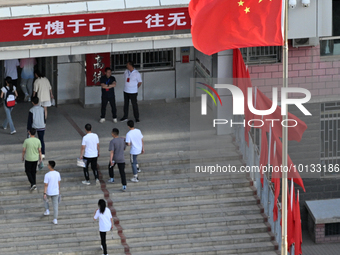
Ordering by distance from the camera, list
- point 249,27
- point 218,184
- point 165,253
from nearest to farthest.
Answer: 1. point 249,27
2. point 165,253
3. point 218,184

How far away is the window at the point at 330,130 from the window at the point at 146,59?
496cm

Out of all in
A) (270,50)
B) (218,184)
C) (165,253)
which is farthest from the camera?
(270,50)

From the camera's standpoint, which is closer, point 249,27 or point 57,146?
point 249,27

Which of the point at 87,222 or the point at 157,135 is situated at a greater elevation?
the point at 157,135

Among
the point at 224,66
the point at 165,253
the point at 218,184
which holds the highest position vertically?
the point at 224,66

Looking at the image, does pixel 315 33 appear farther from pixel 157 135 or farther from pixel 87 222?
pixel 87 222

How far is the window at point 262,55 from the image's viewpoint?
830 inches

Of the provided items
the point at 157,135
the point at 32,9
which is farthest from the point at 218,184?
the point at 32,9

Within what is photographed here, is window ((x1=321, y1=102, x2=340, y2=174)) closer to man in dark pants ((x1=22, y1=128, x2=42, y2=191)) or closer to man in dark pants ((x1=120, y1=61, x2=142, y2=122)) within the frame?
man in dark pants ((x1=120, y1=61, x2=142, y2=122))

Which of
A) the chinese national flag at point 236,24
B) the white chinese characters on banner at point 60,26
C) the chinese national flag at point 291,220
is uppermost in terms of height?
the white chinese characters on banner at point 60,26

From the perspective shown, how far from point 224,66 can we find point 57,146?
4.88m

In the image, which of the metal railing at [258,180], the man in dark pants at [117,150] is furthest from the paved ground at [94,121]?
the man in dark pants at [117,150]

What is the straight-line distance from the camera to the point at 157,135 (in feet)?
70.1

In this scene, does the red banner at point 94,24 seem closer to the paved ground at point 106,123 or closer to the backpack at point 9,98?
the backpack at point 9,98
